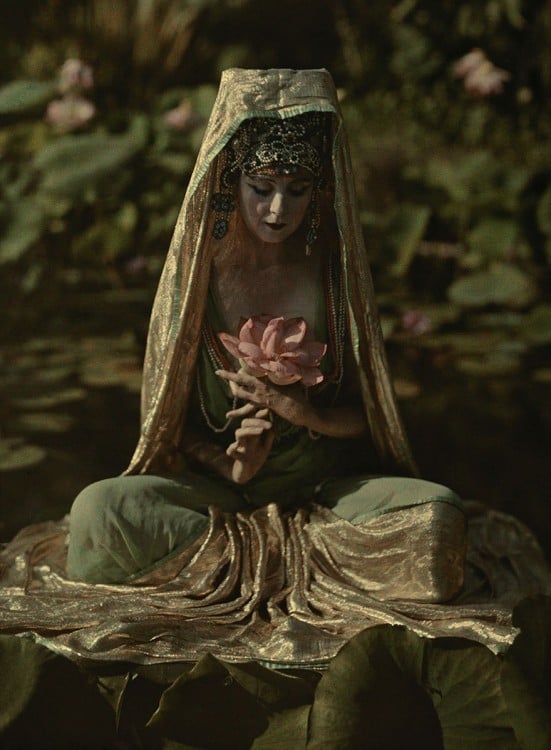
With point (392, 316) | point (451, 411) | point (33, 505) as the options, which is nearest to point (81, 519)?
point (33, 505)

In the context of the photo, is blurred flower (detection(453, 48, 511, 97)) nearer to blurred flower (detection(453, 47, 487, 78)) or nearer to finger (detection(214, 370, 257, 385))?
blurred flower (detection(453, 47, 487, 78))

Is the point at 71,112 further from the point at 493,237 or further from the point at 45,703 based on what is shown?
the point at 45,703

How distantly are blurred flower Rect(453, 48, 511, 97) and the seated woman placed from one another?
247cm

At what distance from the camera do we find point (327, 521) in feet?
5.57

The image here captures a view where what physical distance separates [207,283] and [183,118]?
2007 mm

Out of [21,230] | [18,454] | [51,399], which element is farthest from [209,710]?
[21,230]

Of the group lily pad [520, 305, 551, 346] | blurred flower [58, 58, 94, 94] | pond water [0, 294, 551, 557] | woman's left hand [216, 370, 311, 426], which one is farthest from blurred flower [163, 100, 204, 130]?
woman's left hand [216, 370, 311, 426]

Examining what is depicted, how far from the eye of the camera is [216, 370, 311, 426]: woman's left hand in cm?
162

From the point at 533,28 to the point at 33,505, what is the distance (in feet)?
9.73

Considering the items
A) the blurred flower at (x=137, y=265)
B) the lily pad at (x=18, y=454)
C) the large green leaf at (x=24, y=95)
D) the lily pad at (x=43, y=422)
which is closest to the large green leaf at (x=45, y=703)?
the lily pad at (x=18, y=454)

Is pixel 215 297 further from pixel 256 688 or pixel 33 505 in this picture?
pixel 33 505

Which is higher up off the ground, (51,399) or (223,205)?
(223,205)

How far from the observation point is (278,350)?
159cm

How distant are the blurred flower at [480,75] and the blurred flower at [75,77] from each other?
1.38 meters
